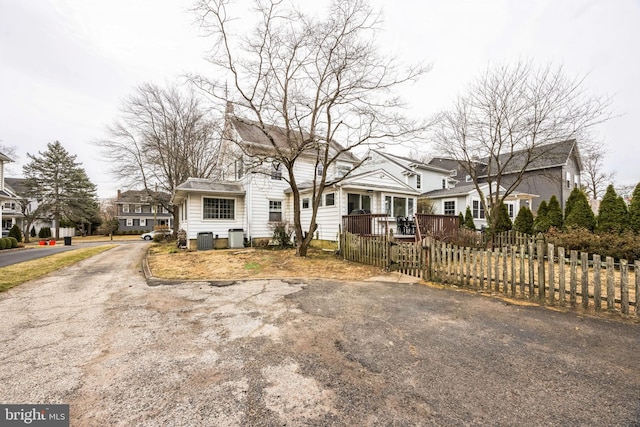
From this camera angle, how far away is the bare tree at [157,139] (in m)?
22.0

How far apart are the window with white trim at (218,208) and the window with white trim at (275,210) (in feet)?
7.55

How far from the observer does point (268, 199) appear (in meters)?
16.9

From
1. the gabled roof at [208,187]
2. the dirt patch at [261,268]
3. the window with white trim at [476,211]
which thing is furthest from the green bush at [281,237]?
the window with white trim at [476,211]

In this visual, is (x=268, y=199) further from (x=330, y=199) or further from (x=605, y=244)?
(x=605, y=244)

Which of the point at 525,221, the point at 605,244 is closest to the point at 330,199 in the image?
the point at 605,244

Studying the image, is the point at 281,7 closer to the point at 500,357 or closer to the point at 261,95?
the point at 261,95

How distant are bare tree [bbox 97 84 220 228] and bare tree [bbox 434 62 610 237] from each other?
1799 cm

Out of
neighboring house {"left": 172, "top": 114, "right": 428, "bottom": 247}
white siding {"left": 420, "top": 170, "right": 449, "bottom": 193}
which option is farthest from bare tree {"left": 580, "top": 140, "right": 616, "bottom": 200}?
neighboring house {"left": 172, "top": 114, "right": 428, "bottom": 247}

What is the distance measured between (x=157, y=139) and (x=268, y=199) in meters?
12.3

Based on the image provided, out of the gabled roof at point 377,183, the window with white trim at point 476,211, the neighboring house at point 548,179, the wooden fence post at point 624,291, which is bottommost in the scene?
the wooden fence post at point 624,291

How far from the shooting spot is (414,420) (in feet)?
6.91

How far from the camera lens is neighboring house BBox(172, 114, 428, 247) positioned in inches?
552

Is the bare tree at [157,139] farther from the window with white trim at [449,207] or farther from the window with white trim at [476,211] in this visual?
the window with white trim at [476,211]

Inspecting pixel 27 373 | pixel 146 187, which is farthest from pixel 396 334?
pixel 146 187
